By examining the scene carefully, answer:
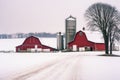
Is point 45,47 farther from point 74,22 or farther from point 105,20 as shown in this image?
point 105,20

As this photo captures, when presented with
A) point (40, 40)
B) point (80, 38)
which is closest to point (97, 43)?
point (80, 38)

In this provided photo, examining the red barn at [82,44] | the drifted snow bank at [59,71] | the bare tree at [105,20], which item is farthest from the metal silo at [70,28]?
the drifted snow bank at [59,71]

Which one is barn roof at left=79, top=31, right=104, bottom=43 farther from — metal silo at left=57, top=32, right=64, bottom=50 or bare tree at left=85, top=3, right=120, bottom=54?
bare tree at left=85, top=3, right=120, bottom=54

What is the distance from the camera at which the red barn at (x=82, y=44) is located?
76.8m

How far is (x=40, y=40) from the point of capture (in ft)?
268

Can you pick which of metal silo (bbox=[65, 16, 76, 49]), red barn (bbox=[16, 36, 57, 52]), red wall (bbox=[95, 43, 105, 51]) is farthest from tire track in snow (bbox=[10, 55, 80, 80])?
metal silo (bbox=[65, 16, 76, 49])

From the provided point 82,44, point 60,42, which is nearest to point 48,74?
point 82,44

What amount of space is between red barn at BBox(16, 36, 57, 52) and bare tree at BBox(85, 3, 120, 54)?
2466cm

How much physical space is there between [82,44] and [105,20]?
2287cm

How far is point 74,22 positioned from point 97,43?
1077 centimetres

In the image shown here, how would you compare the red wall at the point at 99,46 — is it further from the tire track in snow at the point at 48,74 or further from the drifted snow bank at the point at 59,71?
the tire track in snow at the point at 48,74

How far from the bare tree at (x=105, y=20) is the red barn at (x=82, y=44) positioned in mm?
18549

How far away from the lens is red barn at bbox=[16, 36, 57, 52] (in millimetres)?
79312

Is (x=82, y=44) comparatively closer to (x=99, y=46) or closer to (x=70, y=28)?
(x=99, y=46)
